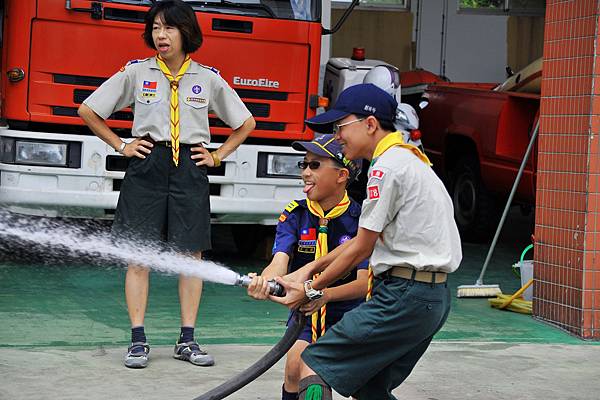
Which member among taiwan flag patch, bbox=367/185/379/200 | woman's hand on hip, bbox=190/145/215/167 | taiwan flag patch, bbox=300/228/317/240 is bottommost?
taiwan flag patch, bbox=300/228/317/240

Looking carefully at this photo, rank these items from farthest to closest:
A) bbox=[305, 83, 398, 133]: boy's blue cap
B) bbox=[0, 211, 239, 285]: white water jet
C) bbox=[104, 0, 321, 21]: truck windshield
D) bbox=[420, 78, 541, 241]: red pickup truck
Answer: bbox=[420, 78, 541, 241]: red pickup truck
bbox=[104, 0, 321, 21]: truck windshield
bbox=[0, 211, 239, 285]: white water jet
bbox=[305, 83, 398, 133]: boy's blue cap

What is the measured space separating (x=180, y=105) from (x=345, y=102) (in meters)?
2.36

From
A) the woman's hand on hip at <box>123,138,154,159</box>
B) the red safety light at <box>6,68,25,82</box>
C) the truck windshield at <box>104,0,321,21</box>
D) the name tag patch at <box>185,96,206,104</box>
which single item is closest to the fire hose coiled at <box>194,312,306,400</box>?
the woman's hand on hip at <box>123,138,154,159</box>

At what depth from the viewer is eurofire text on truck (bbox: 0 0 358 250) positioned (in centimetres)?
906

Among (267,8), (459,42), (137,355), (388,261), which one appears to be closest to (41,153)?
(267,8)

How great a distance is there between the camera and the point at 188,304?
286 inches

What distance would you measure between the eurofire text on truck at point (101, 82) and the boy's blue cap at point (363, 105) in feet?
14.6

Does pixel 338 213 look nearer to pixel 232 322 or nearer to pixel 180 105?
pixel 180 105

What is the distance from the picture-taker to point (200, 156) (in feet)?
23.7

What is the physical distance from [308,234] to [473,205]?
7.93 metres

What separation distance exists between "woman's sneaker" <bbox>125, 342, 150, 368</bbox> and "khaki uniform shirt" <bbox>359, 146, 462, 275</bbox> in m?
2.50

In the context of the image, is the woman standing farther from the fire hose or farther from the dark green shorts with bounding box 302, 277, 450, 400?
the dark green shorts with bounding box 302, 277, 450, 400

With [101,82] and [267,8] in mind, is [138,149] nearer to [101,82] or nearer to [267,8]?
[101,82]

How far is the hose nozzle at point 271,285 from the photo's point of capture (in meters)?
5.02
